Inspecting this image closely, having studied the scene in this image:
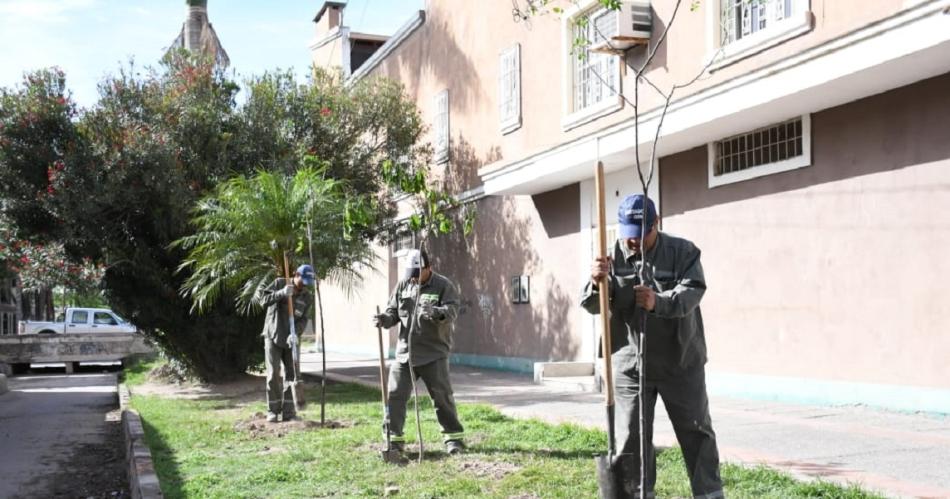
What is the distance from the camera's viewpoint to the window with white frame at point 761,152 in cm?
1087

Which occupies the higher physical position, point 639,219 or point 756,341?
point 639,219

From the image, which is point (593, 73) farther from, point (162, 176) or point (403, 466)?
point (403, 466)

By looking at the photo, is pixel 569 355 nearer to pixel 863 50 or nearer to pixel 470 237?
pixel 470 237

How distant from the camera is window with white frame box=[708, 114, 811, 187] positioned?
35.7ft

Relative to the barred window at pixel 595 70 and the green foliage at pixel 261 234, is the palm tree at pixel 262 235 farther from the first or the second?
the barred window at pixel 595 70

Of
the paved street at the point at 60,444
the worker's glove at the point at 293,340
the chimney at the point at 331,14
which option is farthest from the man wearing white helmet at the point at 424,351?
the chimney at the point at 331,14

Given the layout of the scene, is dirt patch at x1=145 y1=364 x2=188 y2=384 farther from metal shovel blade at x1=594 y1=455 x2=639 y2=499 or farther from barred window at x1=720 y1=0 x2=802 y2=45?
metal shovel blade at x1=594 y1=455 x2=639 y2=499

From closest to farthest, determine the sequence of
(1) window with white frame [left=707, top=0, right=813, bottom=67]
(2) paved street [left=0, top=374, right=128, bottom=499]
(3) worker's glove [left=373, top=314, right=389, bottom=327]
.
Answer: (3) worker's glove [left=373, top=314, right=389, bottom=327] → (2) paved street [left=0, top=374, right=128, bottom=499] → (1) window with white frame [left=707, top=0, right=813, bottom=67]

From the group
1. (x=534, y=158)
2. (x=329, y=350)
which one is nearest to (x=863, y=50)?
(x=534, y=158)

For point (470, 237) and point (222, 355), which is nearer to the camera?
point (222, 355)

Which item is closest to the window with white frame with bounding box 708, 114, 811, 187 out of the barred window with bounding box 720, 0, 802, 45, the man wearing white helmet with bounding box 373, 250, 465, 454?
the barred window with bounding box 720, 0, 802, 45

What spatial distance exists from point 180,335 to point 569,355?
255 inches

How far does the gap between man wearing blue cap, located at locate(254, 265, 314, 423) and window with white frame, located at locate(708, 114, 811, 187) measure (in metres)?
5.31

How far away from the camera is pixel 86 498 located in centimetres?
825
